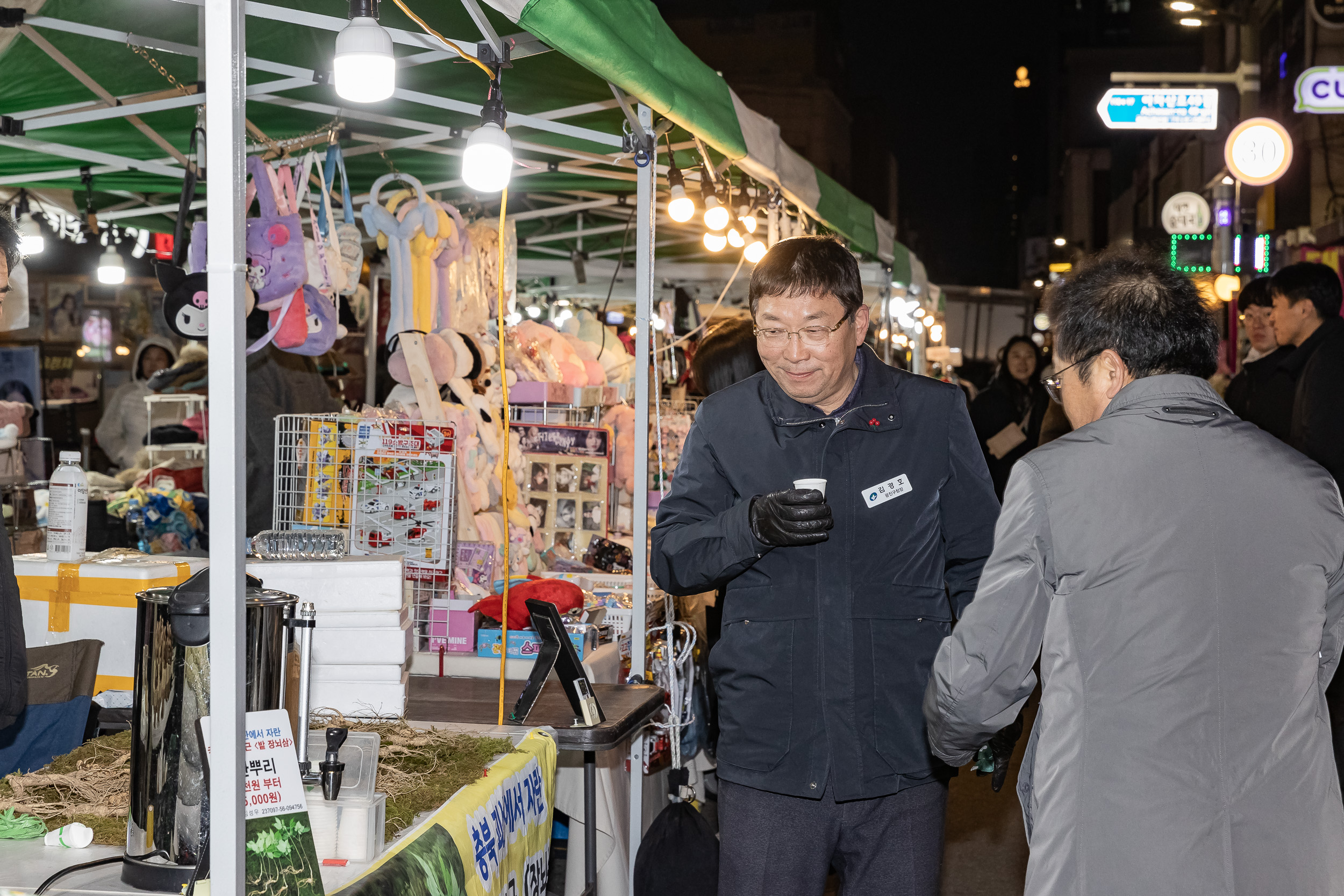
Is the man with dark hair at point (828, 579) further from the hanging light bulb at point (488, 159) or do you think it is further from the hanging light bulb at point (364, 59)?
the hanging light bulb at point (364, 59)

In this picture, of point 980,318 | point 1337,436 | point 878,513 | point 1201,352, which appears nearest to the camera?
point 1201,352

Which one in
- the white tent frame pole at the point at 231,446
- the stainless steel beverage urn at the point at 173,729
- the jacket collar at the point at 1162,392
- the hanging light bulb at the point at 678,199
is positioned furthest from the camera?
the hanging light bulb at the point at 678,199

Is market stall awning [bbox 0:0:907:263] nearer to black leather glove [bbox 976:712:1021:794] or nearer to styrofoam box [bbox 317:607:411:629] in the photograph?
styrofoam box [bbox 317:607:411:629]

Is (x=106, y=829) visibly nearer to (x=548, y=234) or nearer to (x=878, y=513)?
(x=878, y=513)

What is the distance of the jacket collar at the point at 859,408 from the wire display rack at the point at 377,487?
1570mm

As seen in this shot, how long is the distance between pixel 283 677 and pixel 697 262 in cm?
901

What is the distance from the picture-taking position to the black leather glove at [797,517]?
7.63 ft

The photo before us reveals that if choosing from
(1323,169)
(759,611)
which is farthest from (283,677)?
(1323,169)

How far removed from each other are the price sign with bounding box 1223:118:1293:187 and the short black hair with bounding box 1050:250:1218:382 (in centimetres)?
1184

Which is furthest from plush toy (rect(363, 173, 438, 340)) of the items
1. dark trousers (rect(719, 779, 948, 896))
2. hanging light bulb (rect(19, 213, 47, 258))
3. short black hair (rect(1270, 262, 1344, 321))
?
short black hair (rect(1270, 262, 1344, 321))

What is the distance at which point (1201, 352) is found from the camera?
82.0 inches

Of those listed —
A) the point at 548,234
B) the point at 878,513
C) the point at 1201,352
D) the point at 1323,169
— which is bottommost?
the point at 878,513

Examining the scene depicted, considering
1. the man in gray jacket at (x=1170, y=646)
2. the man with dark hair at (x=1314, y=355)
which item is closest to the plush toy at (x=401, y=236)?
the man in gray jacket at (x=1170, y=646)

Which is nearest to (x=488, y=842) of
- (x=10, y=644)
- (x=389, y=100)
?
(x=10, y=644)
